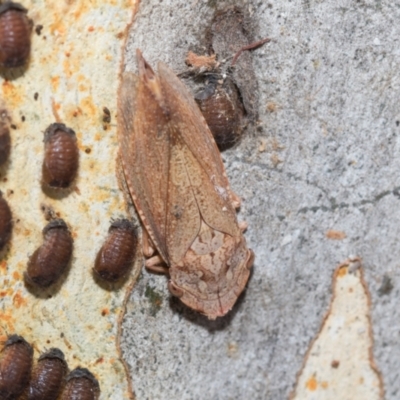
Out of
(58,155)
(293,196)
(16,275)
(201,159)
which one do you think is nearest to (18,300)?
(16,275)

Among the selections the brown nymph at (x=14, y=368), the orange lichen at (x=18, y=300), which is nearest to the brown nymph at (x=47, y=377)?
the brown nymph at (x=14, y=368)

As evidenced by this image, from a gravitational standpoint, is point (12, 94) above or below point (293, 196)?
below

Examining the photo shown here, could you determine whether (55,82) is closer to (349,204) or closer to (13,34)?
(13,34)

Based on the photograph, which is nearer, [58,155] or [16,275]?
[58,155]

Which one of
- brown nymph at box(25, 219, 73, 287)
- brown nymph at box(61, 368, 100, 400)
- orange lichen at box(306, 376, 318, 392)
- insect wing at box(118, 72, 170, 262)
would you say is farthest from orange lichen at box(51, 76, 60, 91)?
orange lichen at box(306, 376, 318, 392)

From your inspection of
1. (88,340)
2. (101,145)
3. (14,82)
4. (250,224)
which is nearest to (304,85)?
(250,224)

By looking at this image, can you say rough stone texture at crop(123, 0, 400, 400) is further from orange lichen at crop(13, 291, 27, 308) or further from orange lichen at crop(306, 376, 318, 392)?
orange lichen at crop(13, 291, 27, 308)

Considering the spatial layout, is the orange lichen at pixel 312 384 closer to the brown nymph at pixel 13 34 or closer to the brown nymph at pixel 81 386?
the brown nymph at pixel 81 386
